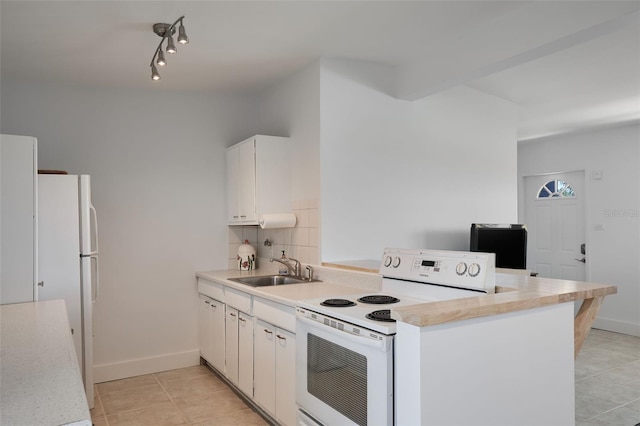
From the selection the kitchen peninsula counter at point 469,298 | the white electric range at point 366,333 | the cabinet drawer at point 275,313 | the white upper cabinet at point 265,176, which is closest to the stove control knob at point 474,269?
the white electric range at point 366,333

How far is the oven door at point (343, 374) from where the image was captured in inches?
72.4

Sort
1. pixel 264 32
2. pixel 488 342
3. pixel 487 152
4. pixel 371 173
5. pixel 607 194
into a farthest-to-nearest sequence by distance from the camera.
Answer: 1. pixel 607 194
2. pixel 487 152
3. pixel 371 173
4. pixel 264 32
5. pixel 488 342

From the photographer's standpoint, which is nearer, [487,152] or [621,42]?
[621,42]

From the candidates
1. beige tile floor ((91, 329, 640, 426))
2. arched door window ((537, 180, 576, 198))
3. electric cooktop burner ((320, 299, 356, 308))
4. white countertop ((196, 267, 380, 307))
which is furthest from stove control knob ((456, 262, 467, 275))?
arched door window ((537, 180, 576, 198))

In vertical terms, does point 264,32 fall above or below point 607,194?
above

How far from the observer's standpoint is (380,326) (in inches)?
73.7

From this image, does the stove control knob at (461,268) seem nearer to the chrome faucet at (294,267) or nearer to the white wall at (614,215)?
the chrome faucet at (294,267)

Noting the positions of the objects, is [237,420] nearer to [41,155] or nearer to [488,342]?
[488,342]

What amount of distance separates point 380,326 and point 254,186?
2254 mm

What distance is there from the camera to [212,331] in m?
3.98

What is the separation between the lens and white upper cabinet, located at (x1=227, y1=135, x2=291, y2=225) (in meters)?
3.83

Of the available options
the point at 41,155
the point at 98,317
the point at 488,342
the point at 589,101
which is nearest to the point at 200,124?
the point at 41,155

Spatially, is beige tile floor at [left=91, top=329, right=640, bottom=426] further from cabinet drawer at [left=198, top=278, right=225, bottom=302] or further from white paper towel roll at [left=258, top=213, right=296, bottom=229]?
white paper towel roll at [left=258, top=213, right=296, bottom=229]

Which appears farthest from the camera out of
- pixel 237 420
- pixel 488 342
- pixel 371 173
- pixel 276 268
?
pixel 276 268
